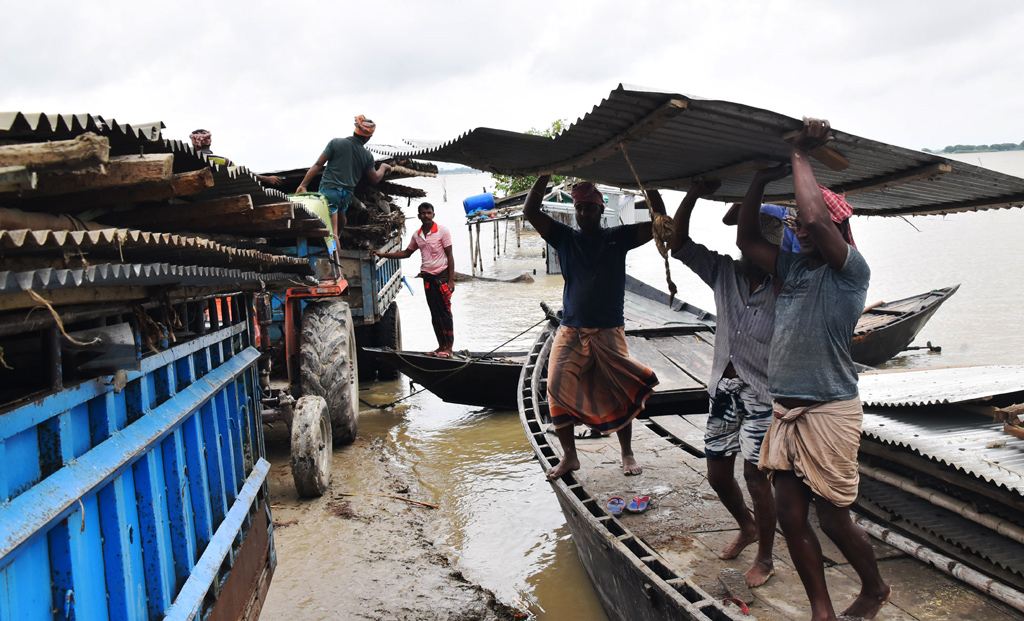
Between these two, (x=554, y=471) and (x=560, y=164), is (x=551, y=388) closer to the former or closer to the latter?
(x=554, y=471)

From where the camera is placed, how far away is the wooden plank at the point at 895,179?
314 cm

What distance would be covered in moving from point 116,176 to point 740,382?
2.91 metres

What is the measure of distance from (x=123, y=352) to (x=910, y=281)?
2631cm

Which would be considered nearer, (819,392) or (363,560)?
(819,392)

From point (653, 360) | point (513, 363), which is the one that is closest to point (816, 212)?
point (653, 360)

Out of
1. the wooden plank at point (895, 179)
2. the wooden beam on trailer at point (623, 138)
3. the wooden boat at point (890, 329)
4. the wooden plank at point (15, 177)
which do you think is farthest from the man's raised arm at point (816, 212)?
the wooden boat at point (890, 329)

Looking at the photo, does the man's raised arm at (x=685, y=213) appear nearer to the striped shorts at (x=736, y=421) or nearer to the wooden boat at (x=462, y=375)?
the striped shorts at (x=736, y=421)

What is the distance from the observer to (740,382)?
141 inches

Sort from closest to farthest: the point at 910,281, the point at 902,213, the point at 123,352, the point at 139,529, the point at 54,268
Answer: the point at 54,268, the point at 123,352, the point at 139,529, the point at 902,213, the point at 910,281

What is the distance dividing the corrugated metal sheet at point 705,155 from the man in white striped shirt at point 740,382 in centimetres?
36

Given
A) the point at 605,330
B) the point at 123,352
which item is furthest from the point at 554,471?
the point at 123,352

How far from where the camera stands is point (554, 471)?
466 cm

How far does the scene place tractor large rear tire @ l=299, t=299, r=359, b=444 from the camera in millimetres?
6270

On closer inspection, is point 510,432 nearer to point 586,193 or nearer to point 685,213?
point 586,193
